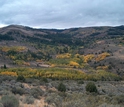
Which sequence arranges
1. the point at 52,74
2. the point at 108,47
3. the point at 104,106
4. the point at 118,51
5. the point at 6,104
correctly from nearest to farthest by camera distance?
the point at 6,104 < the point at 104,106 < the point at 52,74 < the point at 118,51 < the point at 108,47

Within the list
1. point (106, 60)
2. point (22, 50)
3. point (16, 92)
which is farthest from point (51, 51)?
point (16, 92)

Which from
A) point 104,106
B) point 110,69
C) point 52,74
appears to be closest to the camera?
point 104,106

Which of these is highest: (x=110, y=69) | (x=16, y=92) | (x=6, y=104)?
(x=6, y=104)

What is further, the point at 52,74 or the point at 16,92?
the point at 52,74

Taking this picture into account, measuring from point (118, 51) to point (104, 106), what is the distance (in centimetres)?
13975

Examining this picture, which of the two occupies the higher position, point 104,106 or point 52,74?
point 104,106

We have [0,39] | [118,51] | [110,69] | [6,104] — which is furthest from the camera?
[0,39]

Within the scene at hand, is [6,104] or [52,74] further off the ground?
[6,104]

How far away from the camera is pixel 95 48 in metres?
173

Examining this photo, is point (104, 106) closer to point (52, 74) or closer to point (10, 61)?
point (52, 74)

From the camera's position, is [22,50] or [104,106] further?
[22,50]

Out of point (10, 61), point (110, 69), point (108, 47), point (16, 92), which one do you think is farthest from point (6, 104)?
point (108, 47)

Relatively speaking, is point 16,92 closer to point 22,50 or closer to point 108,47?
point 22,50

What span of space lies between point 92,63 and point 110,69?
21.3m
